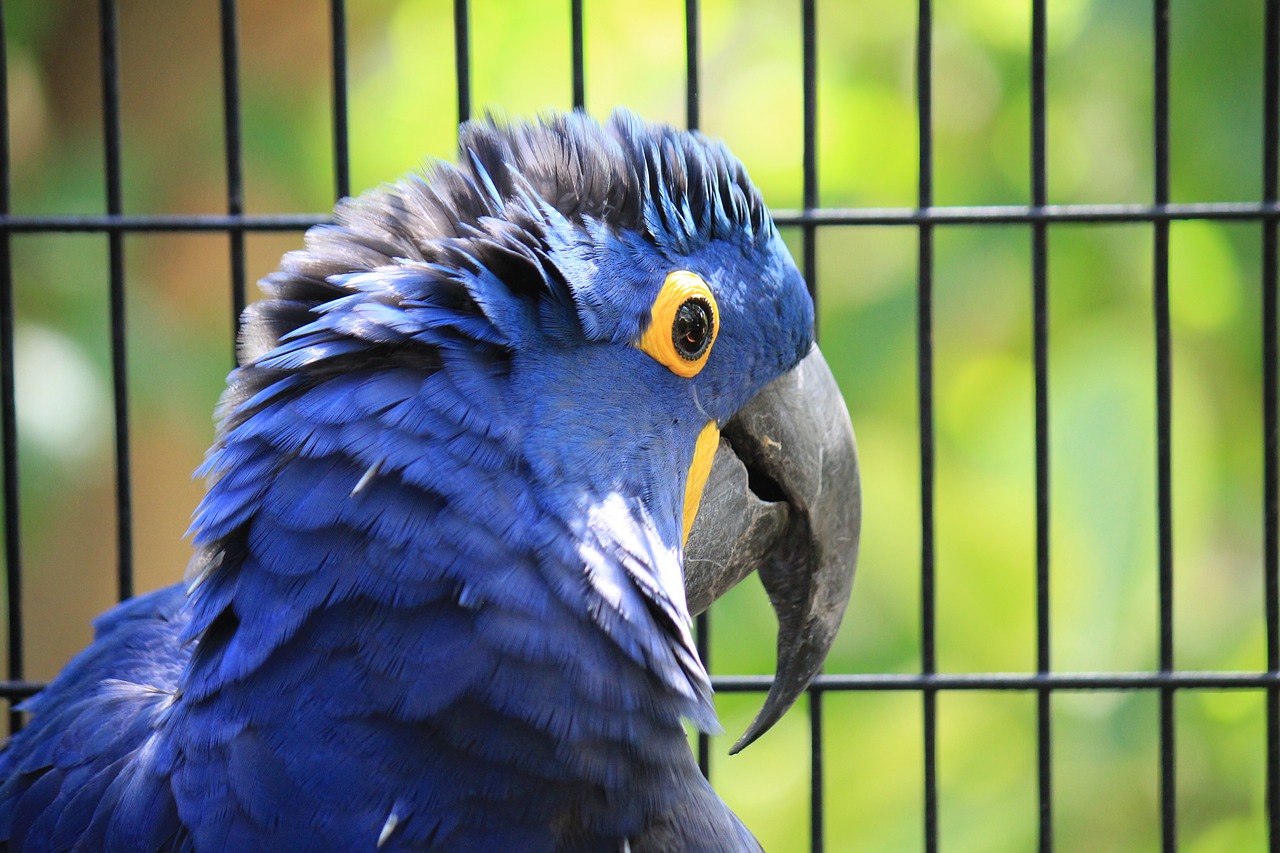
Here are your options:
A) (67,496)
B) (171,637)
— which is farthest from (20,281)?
(171,637)

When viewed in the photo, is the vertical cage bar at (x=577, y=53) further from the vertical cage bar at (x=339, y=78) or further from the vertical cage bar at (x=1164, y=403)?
the vertical cage bar at (x=1164, y=403)

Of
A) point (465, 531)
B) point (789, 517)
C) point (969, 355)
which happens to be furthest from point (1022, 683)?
point (969, 355)

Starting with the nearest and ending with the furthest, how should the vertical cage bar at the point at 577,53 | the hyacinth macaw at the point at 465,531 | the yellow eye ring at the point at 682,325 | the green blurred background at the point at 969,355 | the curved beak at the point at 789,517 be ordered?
the hyacinth macaw at the point at 465,531 < the yellow eye ring at the point at 682,325 < the curved beak at the point at 789,517 < the vertical cage bar at the point at 577,53 < the green blurred background at the point at 969,355

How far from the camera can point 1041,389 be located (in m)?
1.24

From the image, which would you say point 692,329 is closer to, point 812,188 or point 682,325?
point 682,325

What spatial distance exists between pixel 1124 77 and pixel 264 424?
241 centimetres

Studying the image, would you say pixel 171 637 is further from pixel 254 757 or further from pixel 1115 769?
pixel 1115 769

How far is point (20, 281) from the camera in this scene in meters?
2.70

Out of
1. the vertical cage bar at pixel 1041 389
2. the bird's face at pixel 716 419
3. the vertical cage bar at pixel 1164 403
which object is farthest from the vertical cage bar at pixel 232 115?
the vertical cage bar at pixel 1164 403

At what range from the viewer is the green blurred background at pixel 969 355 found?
2.41 metres

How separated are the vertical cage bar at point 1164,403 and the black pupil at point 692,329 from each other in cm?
64

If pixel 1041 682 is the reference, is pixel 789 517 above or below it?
above

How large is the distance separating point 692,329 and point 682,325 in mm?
10

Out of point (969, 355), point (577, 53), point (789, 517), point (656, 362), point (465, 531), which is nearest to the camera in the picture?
point (465, 531)
